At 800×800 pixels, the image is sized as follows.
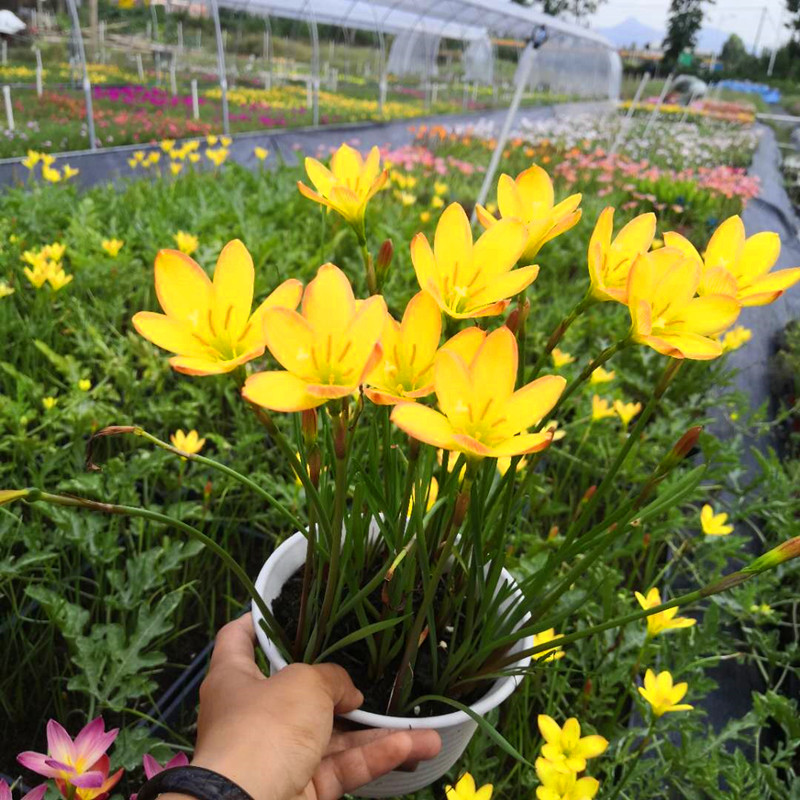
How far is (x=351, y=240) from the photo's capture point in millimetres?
2412

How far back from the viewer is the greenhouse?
1.54 ft

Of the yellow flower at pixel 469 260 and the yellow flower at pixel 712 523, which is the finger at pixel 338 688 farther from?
the yellow flower at pixel 712 523

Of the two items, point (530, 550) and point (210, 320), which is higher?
point (210, 320)

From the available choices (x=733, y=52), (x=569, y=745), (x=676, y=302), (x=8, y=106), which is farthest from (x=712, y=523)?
(x=733, y=52)

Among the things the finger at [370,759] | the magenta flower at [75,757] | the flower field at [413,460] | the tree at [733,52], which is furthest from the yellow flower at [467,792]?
the tree at [733,52]

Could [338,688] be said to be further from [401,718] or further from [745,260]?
[745,260]

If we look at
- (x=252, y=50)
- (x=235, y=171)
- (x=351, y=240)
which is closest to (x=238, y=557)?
(x=351, y=240)

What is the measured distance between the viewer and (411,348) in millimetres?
464

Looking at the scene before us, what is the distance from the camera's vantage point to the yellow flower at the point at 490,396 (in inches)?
16.2

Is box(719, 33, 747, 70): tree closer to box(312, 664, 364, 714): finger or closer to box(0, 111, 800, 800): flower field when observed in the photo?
box(0, 111, 800, 800): flower field

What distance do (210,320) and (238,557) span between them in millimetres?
911

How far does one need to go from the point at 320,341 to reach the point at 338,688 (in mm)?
337

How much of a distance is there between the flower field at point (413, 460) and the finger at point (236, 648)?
0.14m

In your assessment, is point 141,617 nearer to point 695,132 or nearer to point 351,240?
point 351,240
